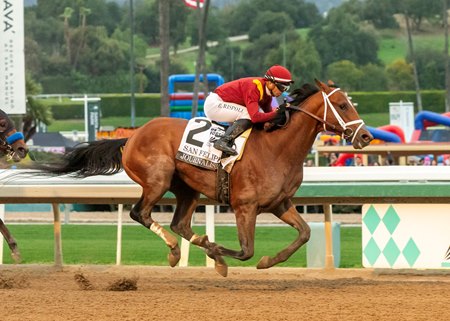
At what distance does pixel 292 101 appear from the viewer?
10031 mm

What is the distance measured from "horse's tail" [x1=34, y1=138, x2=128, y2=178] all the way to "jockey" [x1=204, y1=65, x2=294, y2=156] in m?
1.13

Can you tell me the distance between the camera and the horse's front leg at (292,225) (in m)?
9.67

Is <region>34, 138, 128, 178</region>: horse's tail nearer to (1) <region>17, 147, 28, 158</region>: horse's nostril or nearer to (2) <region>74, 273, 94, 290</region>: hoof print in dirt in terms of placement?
(1) <region>17, 147, 28, 158</region>: horse's nostril

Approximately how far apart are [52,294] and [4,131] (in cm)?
245

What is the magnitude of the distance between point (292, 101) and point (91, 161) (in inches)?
81.6

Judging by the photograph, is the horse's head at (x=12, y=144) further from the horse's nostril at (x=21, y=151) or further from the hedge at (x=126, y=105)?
the hedge at (x=126, y=105)

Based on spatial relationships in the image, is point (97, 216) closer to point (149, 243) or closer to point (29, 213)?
point (29, 213)

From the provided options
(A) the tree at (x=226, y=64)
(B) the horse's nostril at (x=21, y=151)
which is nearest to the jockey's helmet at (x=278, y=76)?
(B) the horse's nostril at (x=21, y=151)

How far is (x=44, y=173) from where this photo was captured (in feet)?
36.0

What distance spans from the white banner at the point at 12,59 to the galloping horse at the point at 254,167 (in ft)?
24.6

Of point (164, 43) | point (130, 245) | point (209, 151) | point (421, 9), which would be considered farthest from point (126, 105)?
point (209, 151)

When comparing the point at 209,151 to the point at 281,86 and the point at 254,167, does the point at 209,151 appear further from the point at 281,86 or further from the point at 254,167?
the point at 281,86

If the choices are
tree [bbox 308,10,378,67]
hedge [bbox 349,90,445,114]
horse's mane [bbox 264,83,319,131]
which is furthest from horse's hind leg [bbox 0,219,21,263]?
tree [bbox 308,10,378,67]

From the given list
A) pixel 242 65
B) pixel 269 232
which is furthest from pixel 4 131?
pixel 242 65
